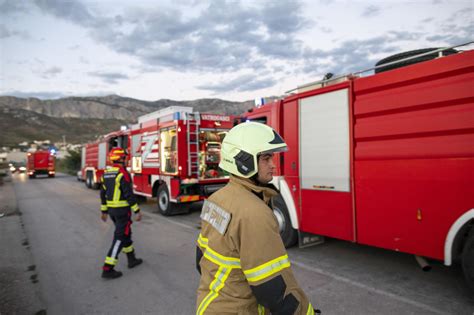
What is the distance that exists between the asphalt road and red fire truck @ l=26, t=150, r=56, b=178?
92.3 feet

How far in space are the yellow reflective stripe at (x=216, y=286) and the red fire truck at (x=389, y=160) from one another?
2998mm

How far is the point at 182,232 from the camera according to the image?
7383 millimetres

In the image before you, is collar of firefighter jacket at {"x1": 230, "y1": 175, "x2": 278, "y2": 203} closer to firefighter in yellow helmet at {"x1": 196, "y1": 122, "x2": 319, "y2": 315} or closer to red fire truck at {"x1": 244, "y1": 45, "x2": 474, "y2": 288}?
firefighter in yellow helmet at {"x1": 196, "y1": 122, "x2": 319, "y2": 315}

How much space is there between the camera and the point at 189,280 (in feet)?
14.6

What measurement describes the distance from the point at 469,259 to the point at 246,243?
314 cm

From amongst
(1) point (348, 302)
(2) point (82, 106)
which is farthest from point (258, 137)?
(2) point (82, 106)

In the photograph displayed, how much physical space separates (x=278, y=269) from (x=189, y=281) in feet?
11.2

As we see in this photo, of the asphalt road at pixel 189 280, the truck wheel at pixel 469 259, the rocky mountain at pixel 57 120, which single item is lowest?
the asphalt road at pixel 189 280

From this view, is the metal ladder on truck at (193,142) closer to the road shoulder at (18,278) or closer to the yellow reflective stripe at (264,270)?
the road shoulder at (18,278)

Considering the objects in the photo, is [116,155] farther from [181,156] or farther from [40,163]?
[40,163]

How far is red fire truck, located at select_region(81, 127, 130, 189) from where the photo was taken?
13.2 metres

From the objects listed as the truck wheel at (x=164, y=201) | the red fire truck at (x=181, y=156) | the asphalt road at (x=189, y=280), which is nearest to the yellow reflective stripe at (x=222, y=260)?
the asphalt road at (x=189, y=280)

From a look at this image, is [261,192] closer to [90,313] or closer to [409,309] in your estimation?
[409,309]

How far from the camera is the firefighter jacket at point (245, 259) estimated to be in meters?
1.33
